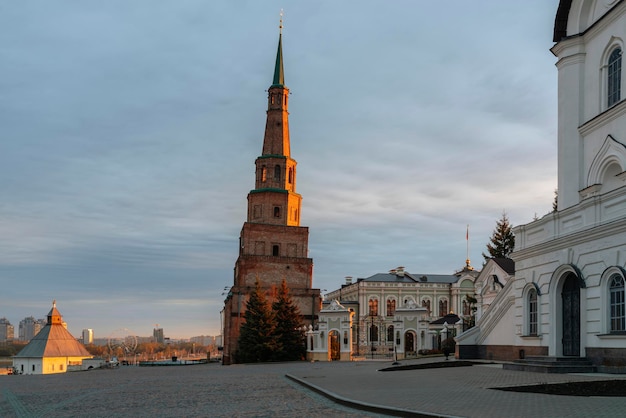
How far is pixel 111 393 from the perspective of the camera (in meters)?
17.7

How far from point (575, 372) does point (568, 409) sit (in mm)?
8300

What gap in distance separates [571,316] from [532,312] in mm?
2613

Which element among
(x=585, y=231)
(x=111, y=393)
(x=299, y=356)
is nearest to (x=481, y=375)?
(x=585, y=231)

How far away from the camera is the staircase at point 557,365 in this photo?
58.6ft

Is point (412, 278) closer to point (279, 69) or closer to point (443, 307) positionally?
point (443, 307)

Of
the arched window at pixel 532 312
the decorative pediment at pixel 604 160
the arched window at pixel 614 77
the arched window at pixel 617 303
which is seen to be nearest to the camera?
the arched window at pixel 617 303

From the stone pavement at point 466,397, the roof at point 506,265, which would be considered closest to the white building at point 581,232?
the stone pavement at point 466,397

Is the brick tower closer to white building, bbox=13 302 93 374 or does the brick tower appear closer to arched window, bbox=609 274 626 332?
white building, bbox=13 302 93 374

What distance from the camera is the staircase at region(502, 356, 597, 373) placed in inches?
703

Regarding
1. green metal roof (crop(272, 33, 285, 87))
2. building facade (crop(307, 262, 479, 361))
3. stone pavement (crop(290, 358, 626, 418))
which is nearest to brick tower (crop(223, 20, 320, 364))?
green metal roof (crop(272, 33, 285, 87))

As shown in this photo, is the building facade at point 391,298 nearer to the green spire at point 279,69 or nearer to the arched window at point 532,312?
Result: the green spire at point 279,69

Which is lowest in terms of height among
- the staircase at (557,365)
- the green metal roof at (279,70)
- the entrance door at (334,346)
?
the entrance door at (334,346)

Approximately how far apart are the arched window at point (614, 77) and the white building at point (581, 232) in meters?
0.03

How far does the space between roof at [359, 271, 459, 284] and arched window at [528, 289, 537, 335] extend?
61.5 meters
